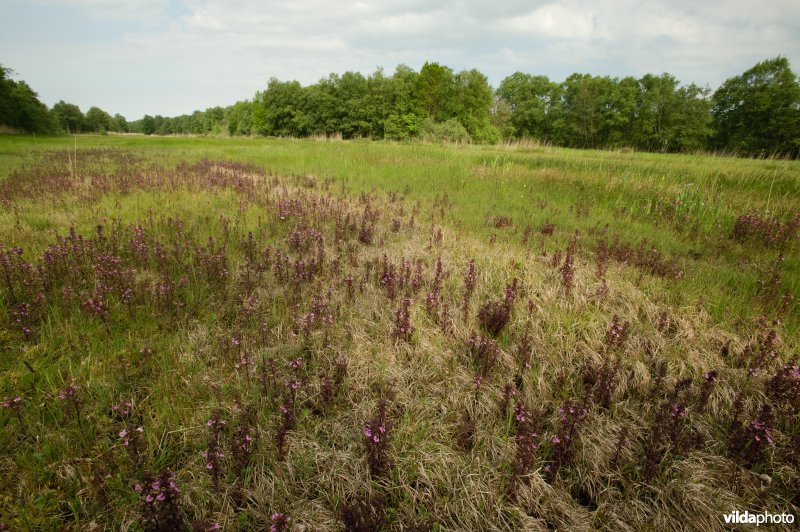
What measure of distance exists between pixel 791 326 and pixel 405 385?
4.41 m

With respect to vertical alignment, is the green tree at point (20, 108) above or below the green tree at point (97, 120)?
below

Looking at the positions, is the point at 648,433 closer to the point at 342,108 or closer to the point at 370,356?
the point at 370,356

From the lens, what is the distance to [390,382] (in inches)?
119

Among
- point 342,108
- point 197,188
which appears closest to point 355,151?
point 197,188

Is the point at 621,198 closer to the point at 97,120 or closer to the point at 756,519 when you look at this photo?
the point at 756,519

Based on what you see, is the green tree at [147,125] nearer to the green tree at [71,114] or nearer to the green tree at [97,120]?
the green tree at [97,120]

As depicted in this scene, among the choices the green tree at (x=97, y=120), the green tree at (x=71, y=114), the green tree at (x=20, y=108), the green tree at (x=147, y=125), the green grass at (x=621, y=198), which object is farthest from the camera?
the green tree at (x=147, y=125)

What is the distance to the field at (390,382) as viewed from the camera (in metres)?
2.10

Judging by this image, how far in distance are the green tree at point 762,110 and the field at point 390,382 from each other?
64569mm

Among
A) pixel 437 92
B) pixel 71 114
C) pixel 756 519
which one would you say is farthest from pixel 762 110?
pixel 71 114

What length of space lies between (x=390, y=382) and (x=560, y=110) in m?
82.3

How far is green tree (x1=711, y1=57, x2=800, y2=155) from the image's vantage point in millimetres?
47719

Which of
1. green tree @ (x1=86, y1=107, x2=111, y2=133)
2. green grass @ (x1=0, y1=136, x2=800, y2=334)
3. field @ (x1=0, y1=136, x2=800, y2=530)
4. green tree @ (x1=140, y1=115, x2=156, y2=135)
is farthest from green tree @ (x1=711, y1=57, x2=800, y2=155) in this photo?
green tree @ (x1=140, y1=115, x2=156, y2=135)

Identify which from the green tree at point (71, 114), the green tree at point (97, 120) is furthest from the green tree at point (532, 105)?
the green tree at point (97, 120)
